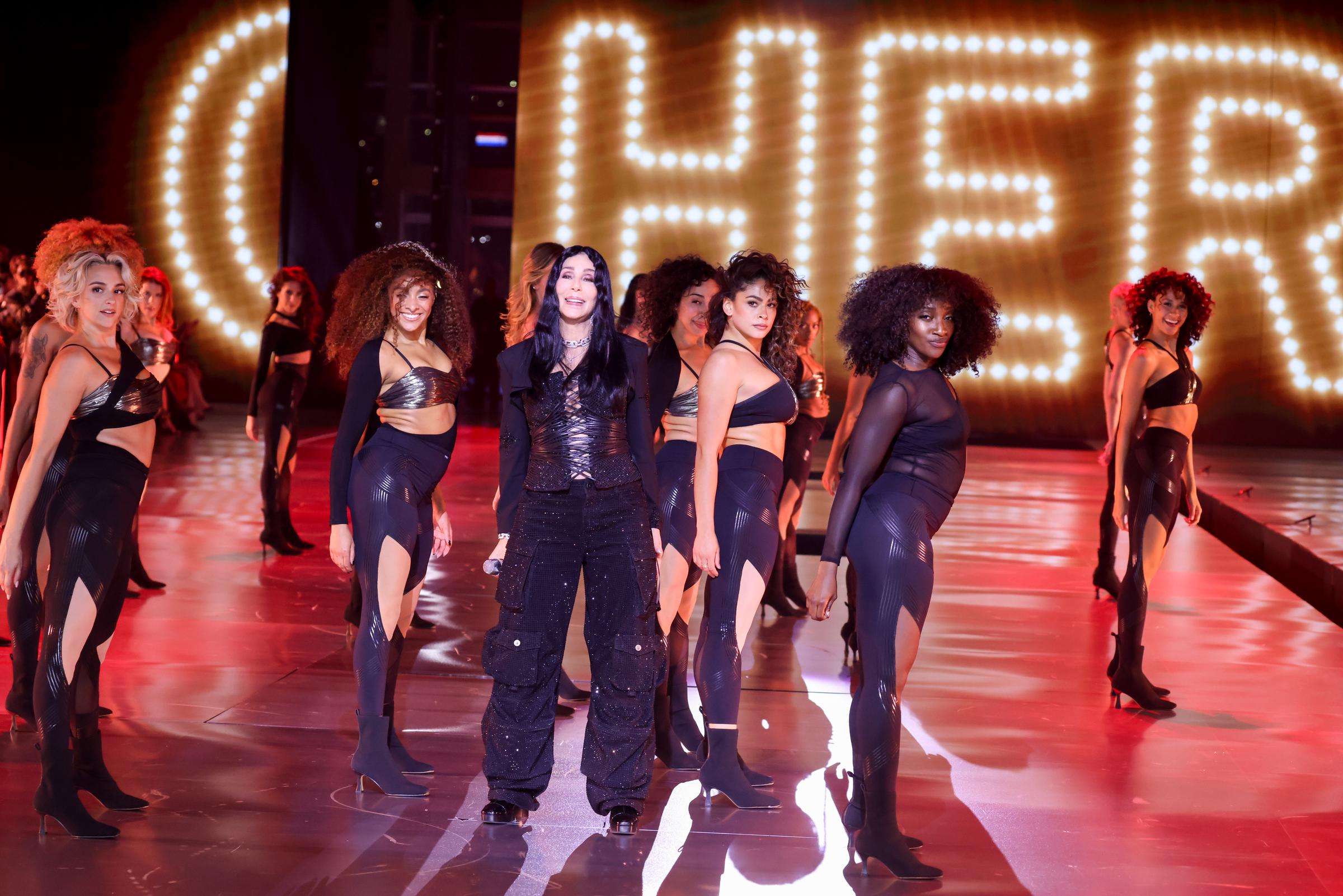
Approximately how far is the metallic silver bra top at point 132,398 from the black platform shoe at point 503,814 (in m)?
1.45

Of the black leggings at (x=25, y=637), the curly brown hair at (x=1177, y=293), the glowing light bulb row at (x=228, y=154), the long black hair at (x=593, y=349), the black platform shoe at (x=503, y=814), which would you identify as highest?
the glowing light bulb row at (x=228, y=154)

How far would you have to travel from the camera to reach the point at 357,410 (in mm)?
4215

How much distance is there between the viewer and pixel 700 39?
16.8 m

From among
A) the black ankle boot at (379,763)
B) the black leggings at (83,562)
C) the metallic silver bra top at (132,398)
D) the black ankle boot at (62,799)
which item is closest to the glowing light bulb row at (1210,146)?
the black ankle boot at (379,763)

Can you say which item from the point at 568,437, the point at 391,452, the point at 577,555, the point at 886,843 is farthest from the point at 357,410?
the point at 886,843

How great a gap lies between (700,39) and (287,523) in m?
10.3

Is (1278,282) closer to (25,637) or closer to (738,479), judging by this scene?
(738,479)

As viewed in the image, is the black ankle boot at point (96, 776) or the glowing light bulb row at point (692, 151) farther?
the glowing light bulb row at point (692, 151)

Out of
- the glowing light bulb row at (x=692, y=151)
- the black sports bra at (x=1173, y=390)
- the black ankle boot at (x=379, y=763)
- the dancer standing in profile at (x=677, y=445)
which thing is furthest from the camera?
the glowing light bulb row at (x=692, y=151)

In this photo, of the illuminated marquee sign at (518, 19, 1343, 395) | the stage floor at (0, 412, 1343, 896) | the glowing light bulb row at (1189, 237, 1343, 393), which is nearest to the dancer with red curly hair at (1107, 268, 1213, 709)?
the stage floor at (0, 412, 1343, 896)

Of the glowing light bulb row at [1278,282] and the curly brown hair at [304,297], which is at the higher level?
the glowing light bulb row at [1278,282]

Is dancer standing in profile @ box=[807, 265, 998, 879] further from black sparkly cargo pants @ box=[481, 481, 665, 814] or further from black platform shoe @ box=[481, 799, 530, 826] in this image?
black platform shoe @ box=[481, 799, 530, 826]

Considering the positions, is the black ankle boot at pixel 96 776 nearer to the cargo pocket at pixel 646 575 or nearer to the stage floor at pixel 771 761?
the stage floor at pixel 771 761

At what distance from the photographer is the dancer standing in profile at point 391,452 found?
4.19m
